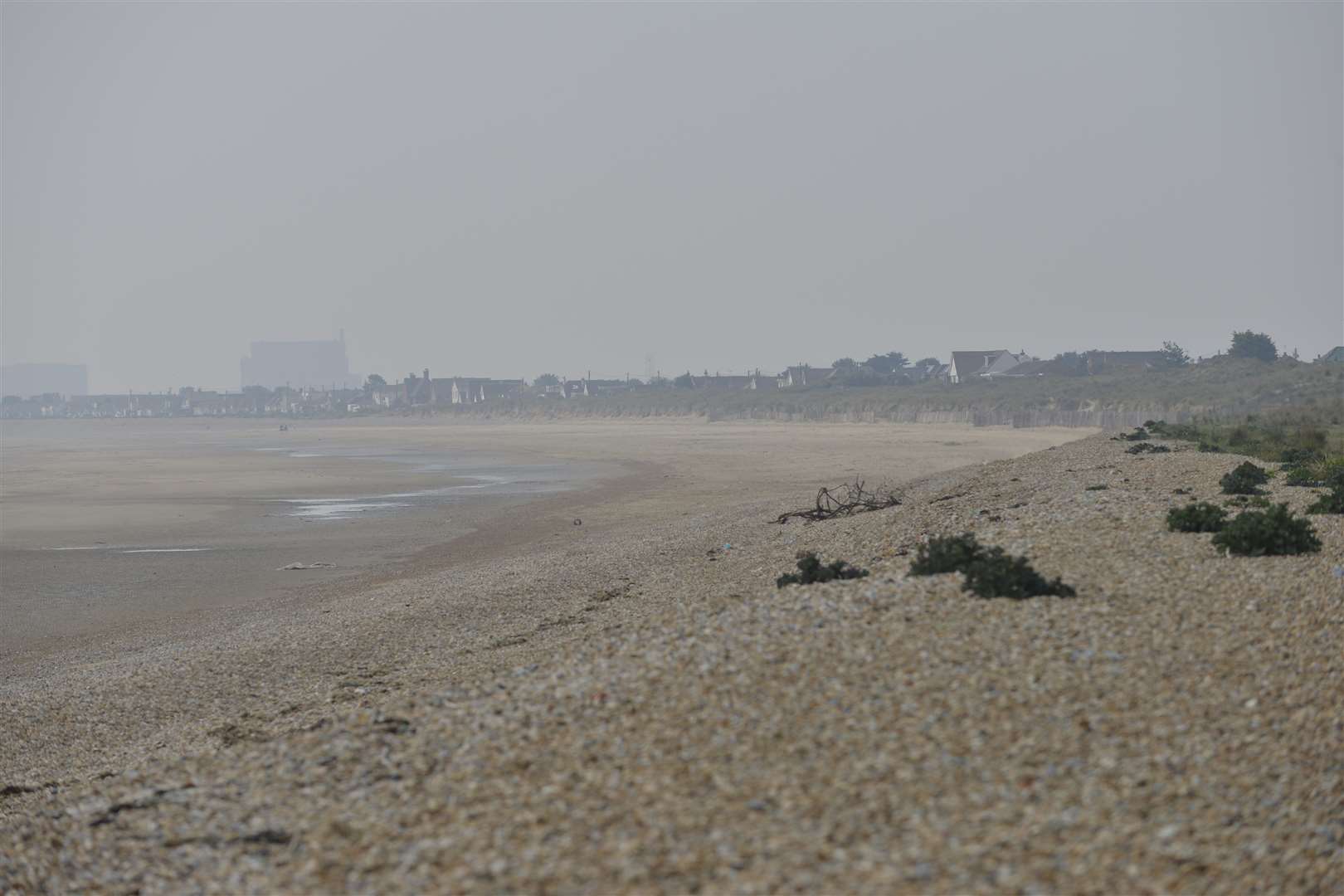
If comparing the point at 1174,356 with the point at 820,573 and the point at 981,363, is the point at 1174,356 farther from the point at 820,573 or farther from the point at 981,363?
the point at 820,573

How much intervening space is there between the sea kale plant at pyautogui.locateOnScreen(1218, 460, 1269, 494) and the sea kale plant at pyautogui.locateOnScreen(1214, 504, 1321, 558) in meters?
8.65

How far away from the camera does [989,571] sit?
35.1ft

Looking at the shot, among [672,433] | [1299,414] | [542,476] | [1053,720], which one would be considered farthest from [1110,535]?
[672,433]

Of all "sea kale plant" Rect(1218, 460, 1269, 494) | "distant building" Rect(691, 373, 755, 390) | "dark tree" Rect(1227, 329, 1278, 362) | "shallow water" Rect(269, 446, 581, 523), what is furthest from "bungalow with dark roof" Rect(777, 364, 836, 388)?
"sea kale plant" Rect(1218, 460, 1269, 494)

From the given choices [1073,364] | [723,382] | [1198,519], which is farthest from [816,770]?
[723,382]

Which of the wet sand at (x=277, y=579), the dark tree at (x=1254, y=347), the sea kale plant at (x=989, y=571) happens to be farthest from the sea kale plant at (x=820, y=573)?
the dark tree at (x=1254, y=347)

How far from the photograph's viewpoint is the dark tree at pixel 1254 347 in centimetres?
11094

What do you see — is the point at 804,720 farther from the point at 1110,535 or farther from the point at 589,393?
the point at 589,393

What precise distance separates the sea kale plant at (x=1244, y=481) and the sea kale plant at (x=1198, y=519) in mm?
7572

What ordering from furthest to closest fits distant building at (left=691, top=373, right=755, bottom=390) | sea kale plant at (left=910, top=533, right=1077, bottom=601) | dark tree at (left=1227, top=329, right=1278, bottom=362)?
distant building at (left=691, top=373, right=755, bottom=390) → dark tree at (left=1227, top=329, right=1278, bottom=362) → sea kale plant at (left=910, top=533, right=1077, bottom=601)

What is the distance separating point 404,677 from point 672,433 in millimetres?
82046

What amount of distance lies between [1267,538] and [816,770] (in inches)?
312

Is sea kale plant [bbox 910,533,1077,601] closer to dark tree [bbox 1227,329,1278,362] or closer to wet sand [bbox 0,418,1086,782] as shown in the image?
wet sand [bbox 0,418,1086,782]

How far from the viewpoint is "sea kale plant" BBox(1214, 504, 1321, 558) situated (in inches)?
496
